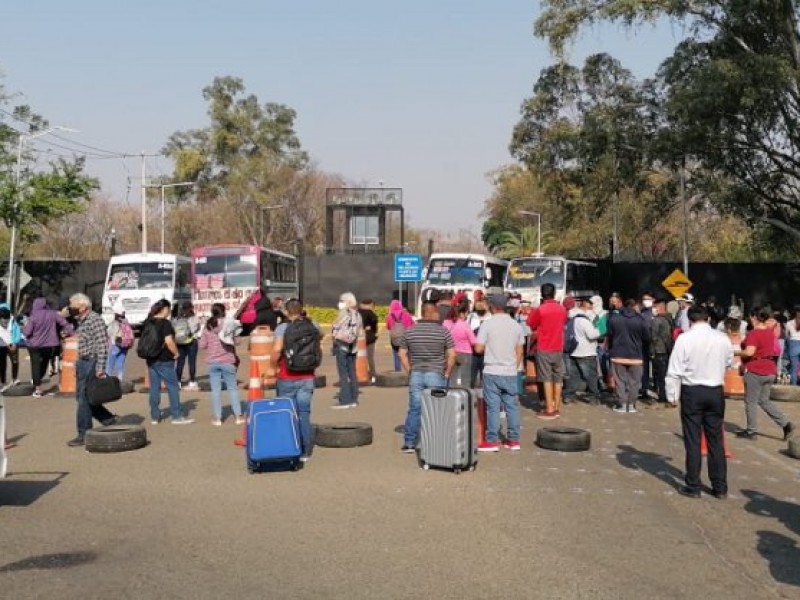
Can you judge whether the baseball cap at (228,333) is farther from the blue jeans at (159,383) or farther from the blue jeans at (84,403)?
the blue jeans at (84,403)

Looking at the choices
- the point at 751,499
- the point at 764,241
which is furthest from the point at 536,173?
the point at 751,499

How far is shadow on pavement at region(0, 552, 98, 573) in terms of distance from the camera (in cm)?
654

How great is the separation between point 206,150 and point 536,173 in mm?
44201

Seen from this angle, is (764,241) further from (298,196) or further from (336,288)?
(298,196)

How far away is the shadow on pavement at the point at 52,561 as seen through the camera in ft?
21.4

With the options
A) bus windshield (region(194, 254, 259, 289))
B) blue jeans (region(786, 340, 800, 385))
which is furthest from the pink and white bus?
blue jeans (region(786, 340, 800, 385))

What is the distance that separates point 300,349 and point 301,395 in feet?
1.72

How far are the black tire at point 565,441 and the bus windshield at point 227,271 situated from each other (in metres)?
26.0

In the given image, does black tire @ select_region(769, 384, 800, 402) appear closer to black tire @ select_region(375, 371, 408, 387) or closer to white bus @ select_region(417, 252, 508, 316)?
black tire @ select_region(375, 371, 408, 387)

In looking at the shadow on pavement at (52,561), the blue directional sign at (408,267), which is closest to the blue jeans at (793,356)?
the shadow on pavement at (52,561)

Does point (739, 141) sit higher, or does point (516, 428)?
point (739, 141)

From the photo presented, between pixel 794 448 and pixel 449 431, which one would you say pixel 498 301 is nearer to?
pixel 449 431

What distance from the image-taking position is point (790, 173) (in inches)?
1138

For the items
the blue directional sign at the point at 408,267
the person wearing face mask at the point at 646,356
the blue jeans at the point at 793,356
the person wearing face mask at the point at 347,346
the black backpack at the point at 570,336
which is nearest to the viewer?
the person wearing face mask at the point at 347,346
